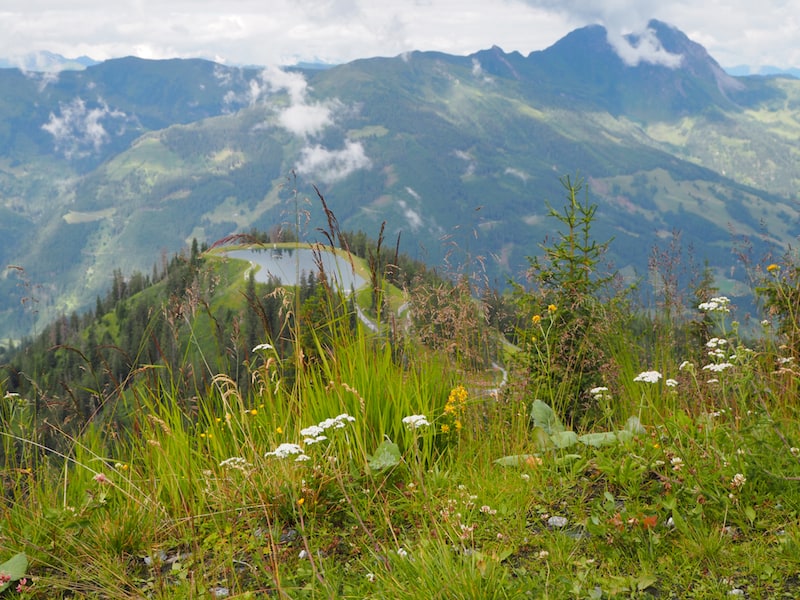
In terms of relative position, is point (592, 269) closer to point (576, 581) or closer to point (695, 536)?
point (695, 536)

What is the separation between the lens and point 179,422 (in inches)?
206

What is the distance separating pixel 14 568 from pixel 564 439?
3900mm

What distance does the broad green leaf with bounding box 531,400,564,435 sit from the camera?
17.1 feet

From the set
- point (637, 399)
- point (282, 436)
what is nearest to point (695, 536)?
point (637, 399)

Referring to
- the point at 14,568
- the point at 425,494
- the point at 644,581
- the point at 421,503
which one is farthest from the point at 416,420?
the point at 14,568

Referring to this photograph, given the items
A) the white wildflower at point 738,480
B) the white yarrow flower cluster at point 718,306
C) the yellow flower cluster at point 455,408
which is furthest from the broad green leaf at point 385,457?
the white yarrow flower cluster at point 718,306

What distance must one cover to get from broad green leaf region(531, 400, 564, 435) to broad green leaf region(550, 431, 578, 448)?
0.57ft

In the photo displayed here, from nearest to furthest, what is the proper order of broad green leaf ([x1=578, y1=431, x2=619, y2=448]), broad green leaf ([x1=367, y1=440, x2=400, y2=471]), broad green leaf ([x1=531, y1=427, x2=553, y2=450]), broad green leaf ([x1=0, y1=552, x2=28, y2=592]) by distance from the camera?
broad green leaf ([x1=0, y1=552, x2=28, y2=592]) → broad green leaf ([x1=367, y1=440, x2=400, y2=471]) → broad green leaf ([x1=578, y1=431, x2=619, y2=448]) → broad green leaf ([x1=531, y1=427, x2=553, y2=450])

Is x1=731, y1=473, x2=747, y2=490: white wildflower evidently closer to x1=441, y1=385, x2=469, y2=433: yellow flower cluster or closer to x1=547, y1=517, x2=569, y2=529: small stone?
x1=547, y1=517, x2=569, y2=529: small stone

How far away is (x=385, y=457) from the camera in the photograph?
15.7 feet

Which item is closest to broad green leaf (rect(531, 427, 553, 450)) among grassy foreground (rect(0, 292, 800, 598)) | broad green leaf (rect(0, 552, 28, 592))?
grassy foreground (rect(0, 292, 800, 598))

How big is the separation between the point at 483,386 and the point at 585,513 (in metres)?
→ 1.93

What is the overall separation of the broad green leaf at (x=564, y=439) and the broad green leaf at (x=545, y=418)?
6.9 inches

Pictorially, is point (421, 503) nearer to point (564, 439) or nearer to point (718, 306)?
point (564, 439)
